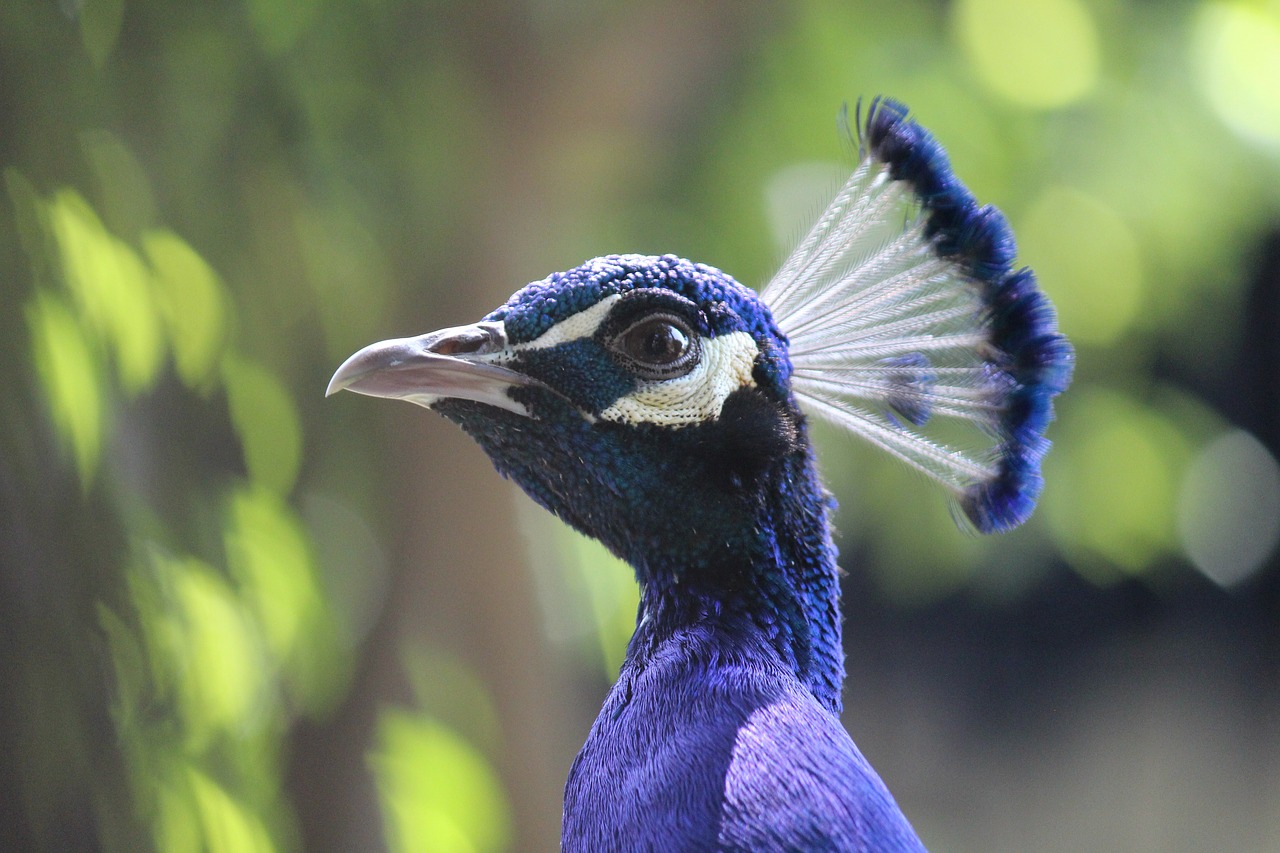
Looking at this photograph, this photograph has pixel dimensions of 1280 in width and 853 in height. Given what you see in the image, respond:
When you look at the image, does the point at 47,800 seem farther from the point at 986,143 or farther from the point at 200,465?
the point at 986,143

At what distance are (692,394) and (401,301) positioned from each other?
3.64 ft

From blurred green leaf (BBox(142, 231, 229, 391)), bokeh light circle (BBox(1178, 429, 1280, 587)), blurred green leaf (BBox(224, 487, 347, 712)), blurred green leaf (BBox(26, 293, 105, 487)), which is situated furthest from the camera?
bokeh light circle (BBox(1178, 429, 1280, 587))

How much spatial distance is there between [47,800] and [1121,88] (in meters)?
2.16

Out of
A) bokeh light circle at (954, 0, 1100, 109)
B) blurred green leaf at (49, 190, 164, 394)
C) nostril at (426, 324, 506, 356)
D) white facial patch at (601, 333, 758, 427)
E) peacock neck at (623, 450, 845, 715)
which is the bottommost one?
peacock neck at (623, 450, 845, 715)

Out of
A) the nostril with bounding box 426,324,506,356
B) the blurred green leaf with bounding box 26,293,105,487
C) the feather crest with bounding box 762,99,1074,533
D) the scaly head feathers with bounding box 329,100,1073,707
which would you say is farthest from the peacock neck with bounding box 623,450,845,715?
the blurred green leaf with bounding box 26,293,105,487

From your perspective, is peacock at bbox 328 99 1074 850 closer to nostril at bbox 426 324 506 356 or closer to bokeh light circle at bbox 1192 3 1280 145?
nostril at bbox 426 324 506 356

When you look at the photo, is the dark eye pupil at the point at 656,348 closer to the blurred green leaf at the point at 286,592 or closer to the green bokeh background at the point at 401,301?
the green bokeh background at the point at 401,301

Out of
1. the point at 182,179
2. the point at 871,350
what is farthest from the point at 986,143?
the point at 182,179

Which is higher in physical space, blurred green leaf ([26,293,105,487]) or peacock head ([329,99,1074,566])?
blurred green leaf ([26,293,105,487])

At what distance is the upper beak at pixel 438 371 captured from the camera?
0.85m

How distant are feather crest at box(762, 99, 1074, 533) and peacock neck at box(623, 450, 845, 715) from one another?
0.12 m

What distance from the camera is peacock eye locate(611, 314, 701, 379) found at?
0.88 metres

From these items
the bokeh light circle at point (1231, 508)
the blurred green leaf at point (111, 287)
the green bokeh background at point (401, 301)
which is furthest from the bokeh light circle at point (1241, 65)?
the blurred green leaf at point (111, 287)

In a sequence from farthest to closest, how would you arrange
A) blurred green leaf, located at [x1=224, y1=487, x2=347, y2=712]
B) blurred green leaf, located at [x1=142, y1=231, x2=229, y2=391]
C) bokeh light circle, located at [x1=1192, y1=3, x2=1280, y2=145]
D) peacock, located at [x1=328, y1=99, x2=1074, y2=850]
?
1. bokeh light circle, located at [x1=1192, y1=3, x2=1280, y2=145]
2. blurred green leaf, located at [x1=224, y1=487, x2=347, y2=712]
3. blurred green leaf, located at [x1=142, y1=231, x2=229, y2=391]
4. peacock, located at [x1=328, y1=99, x2=1074, y2=850]
